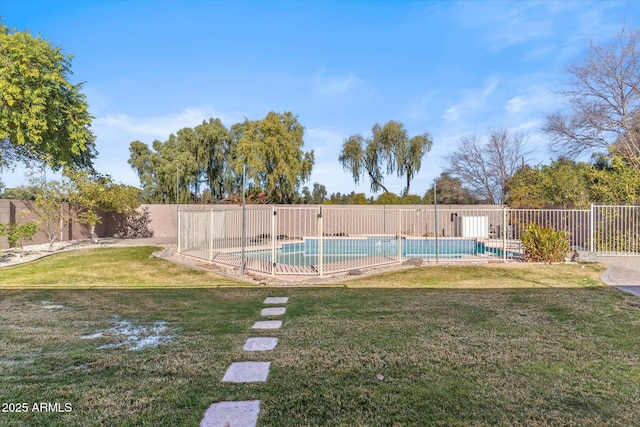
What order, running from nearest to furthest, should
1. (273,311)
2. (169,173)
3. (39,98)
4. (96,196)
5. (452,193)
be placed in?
(273,311) < (39,98) < (96,196) < (169,173) < (452,193)

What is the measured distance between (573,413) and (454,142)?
25064mm

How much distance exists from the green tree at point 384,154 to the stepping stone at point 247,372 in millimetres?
23415

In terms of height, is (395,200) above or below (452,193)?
below

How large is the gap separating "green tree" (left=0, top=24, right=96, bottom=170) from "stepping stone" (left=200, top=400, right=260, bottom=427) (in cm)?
1100

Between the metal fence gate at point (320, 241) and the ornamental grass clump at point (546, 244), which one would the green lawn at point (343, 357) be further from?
the ornamental grass clump at point (546, 244)

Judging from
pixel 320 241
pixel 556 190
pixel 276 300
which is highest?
pixel 556 190

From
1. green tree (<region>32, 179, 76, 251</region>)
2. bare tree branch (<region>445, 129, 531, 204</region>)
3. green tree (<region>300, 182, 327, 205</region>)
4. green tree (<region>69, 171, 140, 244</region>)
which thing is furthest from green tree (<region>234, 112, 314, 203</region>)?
bare tree branch (<region>445, 129, 531, 204</region>)

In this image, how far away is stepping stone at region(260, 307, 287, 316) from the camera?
5.34 meters

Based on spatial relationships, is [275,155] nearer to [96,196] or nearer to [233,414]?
[96,196]

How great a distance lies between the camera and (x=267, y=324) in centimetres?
476

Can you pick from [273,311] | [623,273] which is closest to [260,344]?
[273,311]

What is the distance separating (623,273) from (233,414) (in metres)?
10.3

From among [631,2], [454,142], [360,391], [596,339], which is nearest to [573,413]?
[360,391]

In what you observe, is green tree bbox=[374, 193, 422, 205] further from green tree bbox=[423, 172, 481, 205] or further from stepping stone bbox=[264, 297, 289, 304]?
stepping stone bbox=[264, 297, 289, 304]
